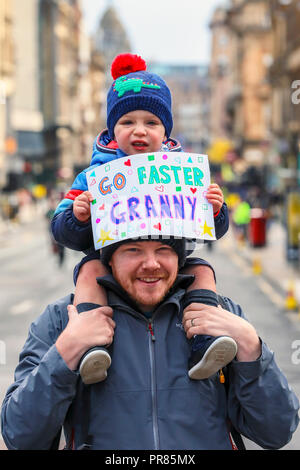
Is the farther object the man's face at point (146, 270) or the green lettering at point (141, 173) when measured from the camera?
the green lettering at point (141, 173)

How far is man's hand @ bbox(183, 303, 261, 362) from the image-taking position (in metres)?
2.77

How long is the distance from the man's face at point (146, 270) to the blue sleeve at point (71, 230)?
0.28 meters

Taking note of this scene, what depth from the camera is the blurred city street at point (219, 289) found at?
11289 mm

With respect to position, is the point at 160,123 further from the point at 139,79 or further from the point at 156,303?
the point at 156,303

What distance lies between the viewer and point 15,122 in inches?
2987

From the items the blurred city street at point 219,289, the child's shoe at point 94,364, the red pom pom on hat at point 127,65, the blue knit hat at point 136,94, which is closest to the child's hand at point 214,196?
the blue knit hat at point 136,94

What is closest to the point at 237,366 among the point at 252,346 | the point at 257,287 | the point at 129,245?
the point at 252,346

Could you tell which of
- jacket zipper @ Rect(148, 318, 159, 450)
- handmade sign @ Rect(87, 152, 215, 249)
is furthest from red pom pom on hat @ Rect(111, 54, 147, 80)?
jacket zipper @ Rect(148, 318, 159, 450)

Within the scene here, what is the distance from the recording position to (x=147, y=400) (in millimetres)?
2736

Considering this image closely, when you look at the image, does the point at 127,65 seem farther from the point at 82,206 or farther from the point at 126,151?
the point at 82,206

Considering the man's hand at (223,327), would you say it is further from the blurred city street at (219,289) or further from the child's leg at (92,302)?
the blurred city street at (219,289)

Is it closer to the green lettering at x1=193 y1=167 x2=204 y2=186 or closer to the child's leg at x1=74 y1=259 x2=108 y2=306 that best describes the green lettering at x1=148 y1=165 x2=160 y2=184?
the green lettering at x1=193 y1=167 x2=204 y2=186

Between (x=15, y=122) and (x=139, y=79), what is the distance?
244 ft

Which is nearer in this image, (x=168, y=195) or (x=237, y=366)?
(x=237, y=366)
